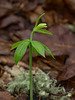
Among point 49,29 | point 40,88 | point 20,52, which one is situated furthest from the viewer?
point 49,29

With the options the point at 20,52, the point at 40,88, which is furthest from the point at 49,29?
the point at 20,52

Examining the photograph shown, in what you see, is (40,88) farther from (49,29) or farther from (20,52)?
(49,29)

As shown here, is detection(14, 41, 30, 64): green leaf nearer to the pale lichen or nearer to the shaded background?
the pale lichen

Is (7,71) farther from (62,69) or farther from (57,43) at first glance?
(57,43)

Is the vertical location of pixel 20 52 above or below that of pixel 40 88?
above

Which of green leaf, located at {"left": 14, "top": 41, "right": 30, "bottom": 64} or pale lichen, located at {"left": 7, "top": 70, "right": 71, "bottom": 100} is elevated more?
green leaf, located at {"left": 14, "top": 41, "right": 30, "bottom": 64}

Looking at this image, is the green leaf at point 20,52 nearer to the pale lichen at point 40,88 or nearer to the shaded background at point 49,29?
the pale lichen at point 40,88

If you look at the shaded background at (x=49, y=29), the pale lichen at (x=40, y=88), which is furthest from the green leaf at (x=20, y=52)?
the shaded background at (x=49, y=29)

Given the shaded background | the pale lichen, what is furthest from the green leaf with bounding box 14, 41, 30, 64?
the shaded background
